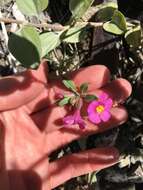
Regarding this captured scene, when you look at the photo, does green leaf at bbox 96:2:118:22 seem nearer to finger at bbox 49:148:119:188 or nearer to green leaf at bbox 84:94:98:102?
green leaf at bbox 84:94:98:102

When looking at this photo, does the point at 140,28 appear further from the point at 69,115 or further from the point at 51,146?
the point at 51,146

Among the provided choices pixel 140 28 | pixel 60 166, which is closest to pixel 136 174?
pixel 60 166

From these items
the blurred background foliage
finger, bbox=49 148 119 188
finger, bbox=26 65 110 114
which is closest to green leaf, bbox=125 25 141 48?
the blurred background foliage

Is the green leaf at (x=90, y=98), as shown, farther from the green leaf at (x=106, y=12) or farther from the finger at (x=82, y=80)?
the green leaf at (x=106, y=12)

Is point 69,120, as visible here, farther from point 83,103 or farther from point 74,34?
point 74,34

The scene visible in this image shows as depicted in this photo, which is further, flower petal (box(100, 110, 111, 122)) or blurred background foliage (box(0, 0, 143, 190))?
flower petal (box(100, 110, 111, 122))
